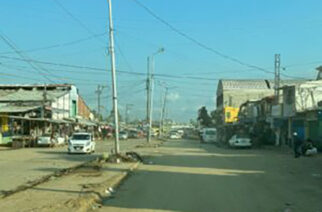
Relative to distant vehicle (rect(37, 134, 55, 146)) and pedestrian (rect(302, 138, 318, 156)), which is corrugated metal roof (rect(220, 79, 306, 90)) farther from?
pedestrian (rect(302, 138, 318, 156))

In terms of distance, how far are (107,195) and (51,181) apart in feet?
16.4

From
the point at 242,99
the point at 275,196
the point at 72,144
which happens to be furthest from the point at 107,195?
the point at 242,99

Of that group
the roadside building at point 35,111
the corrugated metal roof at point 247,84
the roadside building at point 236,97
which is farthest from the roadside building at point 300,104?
the corrugated metal roof at point 247,84

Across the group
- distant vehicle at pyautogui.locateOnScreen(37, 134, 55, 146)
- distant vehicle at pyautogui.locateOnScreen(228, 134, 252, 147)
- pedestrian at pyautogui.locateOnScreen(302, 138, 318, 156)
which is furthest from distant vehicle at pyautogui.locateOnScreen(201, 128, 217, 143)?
pedestrian at pyautogui.locateOnScreen(302, 138, 318, 156)

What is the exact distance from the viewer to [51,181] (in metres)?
21.0

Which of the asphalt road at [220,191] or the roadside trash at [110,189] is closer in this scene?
the asphalt road at [220,191]

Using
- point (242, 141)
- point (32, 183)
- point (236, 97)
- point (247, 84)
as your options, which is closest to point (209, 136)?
point (242, 141)

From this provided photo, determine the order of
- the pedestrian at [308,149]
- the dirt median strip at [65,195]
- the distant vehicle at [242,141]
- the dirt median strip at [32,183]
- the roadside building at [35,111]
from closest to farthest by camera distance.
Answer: the dirt median strip at [65,195]
the dirt median strip at [32,183]
the pedestrian at [308,149]
the distant vehicle at [242,141]
the roadside building at [35,111]

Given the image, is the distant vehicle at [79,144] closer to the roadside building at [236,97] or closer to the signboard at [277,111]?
the signboard at [277,111]

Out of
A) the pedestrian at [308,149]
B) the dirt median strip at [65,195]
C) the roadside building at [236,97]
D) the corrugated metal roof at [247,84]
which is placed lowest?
the dirt median strip at [65,195]

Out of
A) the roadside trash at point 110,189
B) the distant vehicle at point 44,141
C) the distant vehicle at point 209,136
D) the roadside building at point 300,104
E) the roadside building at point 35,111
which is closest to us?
the roadside trash at point 110,189

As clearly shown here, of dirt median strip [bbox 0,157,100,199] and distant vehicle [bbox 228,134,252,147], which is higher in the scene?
distant vehicle [bbox 228,134,252,147]

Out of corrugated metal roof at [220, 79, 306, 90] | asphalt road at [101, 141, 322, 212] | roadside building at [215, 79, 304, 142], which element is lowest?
asphalt road at [101, 141, 322, 212]

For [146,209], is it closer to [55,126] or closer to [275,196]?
[275,196]
